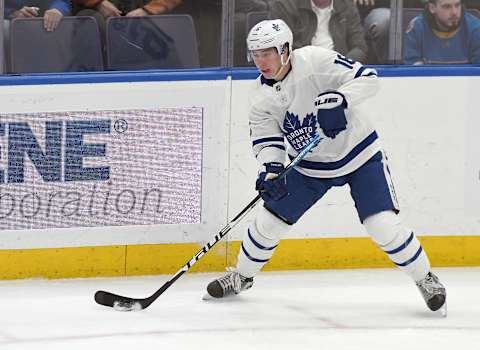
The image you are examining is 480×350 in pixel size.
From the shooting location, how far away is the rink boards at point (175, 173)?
4.91 meters

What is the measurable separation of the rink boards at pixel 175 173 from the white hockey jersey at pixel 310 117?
0.71m

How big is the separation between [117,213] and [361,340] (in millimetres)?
1382

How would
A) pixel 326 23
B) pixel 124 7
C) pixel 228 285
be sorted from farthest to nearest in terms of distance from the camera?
pixel 326 23 → pixel 124 7 → pixel 228 285

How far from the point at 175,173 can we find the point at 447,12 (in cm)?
133

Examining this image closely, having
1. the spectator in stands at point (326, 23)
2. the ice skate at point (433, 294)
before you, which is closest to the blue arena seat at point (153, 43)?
the spectator in stands at point (326, 23)

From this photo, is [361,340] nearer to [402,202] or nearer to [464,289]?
[464,289]

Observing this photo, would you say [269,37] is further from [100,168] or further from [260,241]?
[100,168]

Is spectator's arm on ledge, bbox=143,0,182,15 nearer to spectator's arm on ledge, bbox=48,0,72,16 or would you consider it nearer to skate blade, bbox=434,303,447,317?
spectator's arm on ledge, bbox=48,0,72,16

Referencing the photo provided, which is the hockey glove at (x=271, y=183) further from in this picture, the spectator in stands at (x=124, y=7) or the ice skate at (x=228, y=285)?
the spectator in stands at (x=124, y=7)

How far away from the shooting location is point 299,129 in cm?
437

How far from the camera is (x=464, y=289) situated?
16.0 feet

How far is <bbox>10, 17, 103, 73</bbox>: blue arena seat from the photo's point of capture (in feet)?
16.1

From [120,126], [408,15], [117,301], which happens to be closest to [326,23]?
[408,15]

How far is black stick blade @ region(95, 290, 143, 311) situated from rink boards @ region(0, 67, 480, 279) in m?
0.59
